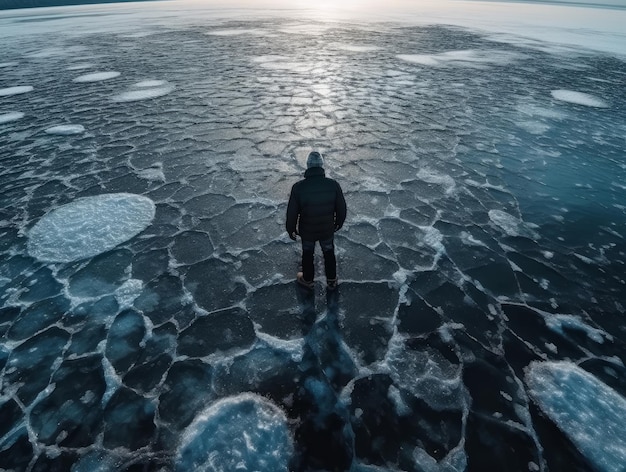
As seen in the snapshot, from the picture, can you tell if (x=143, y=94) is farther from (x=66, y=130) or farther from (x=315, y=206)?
(x=315, y=206)

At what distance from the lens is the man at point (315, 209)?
3232mm

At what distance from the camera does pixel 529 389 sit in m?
3.02

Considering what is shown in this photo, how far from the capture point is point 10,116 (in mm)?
9336


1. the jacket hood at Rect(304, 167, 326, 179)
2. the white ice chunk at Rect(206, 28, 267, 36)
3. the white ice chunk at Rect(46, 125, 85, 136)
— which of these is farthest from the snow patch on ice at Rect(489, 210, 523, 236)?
the white ice chunk at Rect(206, 28, 267, 36)

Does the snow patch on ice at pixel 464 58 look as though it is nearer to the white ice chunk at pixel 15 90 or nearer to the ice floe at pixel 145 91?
the ice floe at pixel 145 91

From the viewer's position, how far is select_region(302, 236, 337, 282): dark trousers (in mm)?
3687

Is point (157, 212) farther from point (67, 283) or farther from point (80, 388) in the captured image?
point (80, 388)

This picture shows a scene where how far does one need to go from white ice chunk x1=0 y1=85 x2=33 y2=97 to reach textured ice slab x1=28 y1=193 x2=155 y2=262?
987 cm

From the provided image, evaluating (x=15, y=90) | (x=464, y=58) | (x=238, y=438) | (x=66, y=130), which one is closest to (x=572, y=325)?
(x=238, y=438)

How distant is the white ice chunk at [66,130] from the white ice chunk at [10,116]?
1803mm

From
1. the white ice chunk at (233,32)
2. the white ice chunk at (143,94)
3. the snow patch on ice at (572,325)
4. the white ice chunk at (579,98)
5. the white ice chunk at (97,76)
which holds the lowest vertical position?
the snow patch on ice at (572,325)

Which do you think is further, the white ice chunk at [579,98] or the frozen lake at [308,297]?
the white ice chunk at [579,98]

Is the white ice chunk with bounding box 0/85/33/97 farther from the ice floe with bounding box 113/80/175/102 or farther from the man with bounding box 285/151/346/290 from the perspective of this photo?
the man with bounding box 285/151/346/290

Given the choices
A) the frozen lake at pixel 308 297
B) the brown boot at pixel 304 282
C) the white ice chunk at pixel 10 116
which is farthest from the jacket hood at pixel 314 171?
the white ice chunk at pixel 10 116
